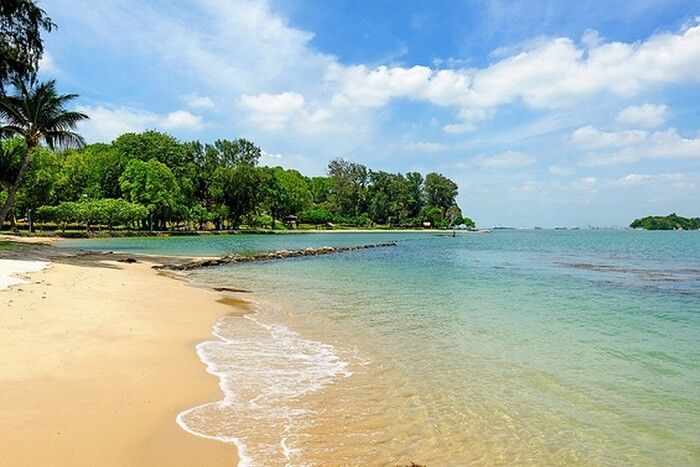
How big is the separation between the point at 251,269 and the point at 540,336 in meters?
20.3

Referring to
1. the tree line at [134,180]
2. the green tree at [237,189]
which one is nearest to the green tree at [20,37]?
the tree line at [134,180]

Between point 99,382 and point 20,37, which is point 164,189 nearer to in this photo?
point 20,37

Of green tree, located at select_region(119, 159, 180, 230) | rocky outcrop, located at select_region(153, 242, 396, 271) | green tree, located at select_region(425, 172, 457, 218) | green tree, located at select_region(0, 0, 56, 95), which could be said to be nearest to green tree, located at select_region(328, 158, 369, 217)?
green tree, located at select_region(425, 172, 457, 218)

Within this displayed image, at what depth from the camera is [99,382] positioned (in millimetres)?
6266

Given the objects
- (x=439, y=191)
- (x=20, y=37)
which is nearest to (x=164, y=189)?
(x=20, y=37)

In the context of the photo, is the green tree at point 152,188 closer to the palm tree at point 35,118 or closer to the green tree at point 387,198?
the palm tree at point 35,118

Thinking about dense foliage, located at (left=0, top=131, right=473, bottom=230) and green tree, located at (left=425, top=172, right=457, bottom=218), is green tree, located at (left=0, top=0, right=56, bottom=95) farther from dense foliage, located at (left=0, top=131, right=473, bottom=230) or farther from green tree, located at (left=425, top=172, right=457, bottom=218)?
green tree, located at (left=425, top=172, right=457, bottom=218)

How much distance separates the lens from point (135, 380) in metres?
6.53

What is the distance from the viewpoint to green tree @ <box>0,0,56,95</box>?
23.4 meters

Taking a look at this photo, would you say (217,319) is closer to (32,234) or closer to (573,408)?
(573,408)

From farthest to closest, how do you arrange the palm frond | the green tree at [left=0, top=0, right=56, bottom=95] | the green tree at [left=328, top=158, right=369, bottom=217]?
1. the green tree at [left=328, top=158, right=369, bottom=217]
2. the palm frond
3. the green tree at [left=0, top=0, right=56, bottom=95]

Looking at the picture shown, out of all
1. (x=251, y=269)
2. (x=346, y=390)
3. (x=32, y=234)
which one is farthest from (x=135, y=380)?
(x=32, y=234)

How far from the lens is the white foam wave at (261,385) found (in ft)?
16.5

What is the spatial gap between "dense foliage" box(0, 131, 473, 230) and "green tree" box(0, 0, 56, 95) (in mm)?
8005
